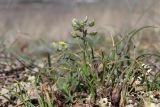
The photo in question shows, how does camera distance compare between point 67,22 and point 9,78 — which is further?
point 67,22

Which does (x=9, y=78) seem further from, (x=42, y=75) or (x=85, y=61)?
(x=85, y=61)

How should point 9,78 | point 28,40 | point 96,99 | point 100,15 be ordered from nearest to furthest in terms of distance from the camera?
point 96,99, point 9,78, point 28,40, point 100,15

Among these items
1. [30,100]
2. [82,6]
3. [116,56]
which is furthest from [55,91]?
[82,6]

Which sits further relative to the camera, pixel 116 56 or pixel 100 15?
pixel 100 15

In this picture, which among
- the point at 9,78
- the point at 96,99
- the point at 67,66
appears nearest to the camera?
the point at 96,99

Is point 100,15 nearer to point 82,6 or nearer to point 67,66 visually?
point 82,6

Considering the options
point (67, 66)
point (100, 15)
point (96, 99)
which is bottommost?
point (96, 99)

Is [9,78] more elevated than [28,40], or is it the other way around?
[28,40]

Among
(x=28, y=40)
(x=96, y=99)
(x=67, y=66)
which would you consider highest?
(x=28, y=40)

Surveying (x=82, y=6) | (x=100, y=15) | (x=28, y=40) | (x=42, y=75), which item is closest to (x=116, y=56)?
(x=42, y=75)
